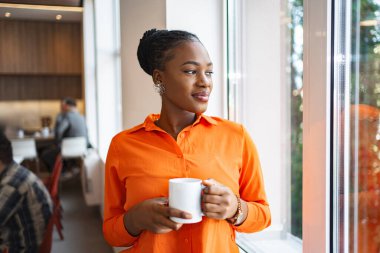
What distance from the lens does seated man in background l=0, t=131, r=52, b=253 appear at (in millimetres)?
1984

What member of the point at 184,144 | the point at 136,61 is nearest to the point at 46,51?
the point at 136,61

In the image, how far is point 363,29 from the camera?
989 mm

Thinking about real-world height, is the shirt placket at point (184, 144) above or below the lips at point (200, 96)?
below

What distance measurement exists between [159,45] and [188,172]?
0.35 metres

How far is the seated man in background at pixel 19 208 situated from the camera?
1.98 m

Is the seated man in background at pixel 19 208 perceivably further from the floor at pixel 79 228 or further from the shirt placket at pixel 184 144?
the floor at pixel 79 228

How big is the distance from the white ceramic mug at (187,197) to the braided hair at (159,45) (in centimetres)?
35

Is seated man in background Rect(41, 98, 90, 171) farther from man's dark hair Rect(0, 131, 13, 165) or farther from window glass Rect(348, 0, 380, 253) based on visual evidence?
window glass Rect(348, 0, 380, 253)

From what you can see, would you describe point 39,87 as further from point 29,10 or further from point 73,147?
point 29,10

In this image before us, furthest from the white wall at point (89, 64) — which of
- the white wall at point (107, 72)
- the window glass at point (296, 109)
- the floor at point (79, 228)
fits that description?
the window glass at point (296, 109)

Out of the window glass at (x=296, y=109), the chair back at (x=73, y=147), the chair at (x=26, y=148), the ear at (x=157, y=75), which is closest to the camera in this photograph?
the ear at (x=157, y=75)

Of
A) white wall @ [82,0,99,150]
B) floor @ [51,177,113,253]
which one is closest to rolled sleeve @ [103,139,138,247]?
floor @ [51,177,113,253]

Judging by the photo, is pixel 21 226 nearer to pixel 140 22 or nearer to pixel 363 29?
pixel 140 22

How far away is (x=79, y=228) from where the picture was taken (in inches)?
167
